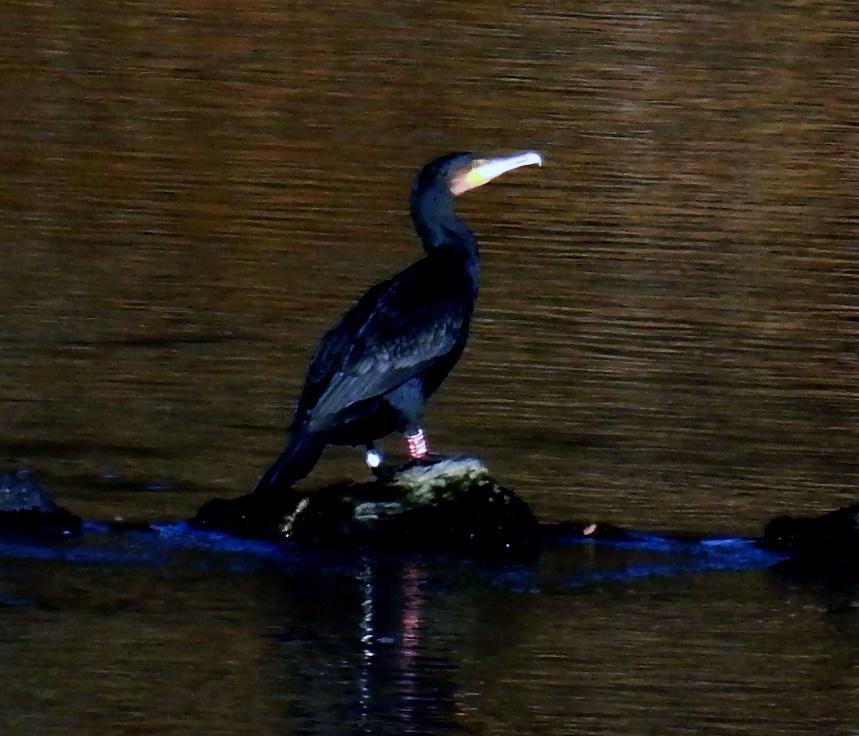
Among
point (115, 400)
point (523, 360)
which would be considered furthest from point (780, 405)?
point (115, 400)

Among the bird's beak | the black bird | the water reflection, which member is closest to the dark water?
the water reflection

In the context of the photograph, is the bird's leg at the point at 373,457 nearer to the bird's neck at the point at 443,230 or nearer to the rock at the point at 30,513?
the bird's neck at the point at 443,230

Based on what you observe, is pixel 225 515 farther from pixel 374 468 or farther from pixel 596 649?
pixel 596 649

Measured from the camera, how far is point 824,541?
8000 mm

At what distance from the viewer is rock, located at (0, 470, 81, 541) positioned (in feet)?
26.0

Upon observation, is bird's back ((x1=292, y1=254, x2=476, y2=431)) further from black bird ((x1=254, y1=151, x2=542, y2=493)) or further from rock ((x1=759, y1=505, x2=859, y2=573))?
rock ((x1=759, y1=505, x2=859, y2=573))

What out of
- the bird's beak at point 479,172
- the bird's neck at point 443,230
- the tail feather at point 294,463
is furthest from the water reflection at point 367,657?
the bird's beak at point 479,172

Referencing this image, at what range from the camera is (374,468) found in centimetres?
827

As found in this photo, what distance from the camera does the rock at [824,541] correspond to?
795 centimetres

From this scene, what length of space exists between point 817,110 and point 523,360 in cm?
763

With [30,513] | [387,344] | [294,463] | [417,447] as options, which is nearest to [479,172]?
[387,344]

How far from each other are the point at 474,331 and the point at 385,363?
147 inches

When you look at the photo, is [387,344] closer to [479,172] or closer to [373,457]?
[373,457]

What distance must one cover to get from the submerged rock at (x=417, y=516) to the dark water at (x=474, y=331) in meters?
0.19
